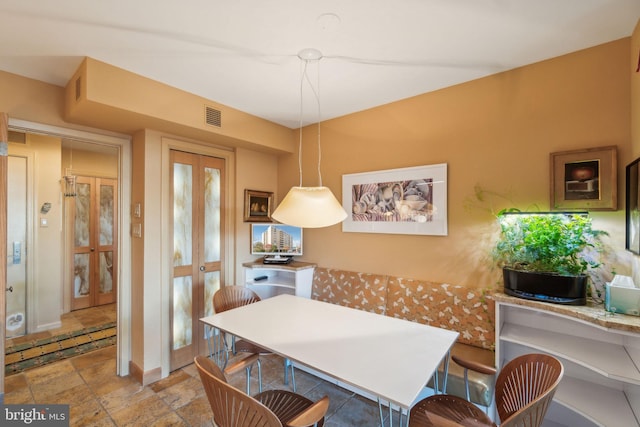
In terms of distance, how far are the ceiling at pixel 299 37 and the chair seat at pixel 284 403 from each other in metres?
2.22

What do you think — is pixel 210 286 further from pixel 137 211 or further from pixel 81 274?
pixel 81 274

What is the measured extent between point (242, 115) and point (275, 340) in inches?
91.5

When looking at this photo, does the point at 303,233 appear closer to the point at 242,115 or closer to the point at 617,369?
the point at 242,115

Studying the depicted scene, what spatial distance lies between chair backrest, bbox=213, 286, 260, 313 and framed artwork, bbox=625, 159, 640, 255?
2.78 meters

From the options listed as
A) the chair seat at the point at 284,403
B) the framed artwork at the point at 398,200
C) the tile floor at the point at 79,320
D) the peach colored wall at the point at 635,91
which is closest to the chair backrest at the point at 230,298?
the chair seat at the point at 284,403

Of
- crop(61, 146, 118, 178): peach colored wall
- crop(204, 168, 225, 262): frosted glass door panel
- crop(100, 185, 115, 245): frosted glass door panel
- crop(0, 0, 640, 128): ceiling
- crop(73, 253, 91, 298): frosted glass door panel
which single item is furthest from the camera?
crop(100, 185, 115, 245): frosted glass door panel

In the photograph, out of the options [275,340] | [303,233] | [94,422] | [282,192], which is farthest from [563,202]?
[94,422]

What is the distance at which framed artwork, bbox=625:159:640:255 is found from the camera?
1.54 meters

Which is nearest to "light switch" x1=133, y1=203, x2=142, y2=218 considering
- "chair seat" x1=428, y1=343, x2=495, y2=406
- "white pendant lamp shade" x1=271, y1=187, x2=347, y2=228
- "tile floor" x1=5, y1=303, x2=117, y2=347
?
"white pendant lamp shade" x1=271, y1=187, x2=347, y2=228

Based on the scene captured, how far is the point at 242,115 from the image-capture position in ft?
10.1

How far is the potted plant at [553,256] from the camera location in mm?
1749

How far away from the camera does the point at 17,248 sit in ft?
11.6

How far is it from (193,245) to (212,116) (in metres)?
1.35

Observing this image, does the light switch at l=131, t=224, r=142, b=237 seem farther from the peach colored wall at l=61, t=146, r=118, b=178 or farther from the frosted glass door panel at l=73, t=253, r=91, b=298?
the frosted glass door panel at l=73, t=253, r=91, b=298
